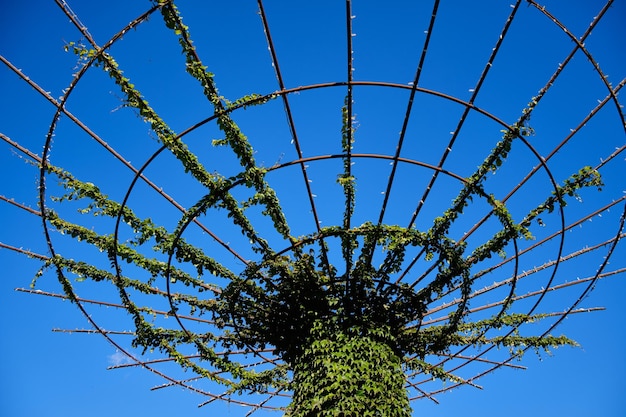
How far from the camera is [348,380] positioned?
33.2 feet

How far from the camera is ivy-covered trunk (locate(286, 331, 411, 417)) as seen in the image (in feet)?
32.3

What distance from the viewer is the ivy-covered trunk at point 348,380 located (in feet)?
32.3

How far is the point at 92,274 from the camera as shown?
11.0 m

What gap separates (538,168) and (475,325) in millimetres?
4390

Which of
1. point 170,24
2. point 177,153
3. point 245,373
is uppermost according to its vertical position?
point 170,24

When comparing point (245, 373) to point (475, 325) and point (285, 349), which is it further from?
point (475, 325)

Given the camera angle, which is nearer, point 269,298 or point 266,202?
point 266,202

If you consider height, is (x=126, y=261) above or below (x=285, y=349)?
above

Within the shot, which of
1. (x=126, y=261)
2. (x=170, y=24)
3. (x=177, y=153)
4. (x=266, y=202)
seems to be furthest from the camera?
(x=126, y=261)

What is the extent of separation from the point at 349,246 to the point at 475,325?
13.5ft

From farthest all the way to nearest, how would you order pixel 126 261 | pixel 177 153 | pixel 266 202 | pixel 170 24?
pixel 126 261, pixel 266 202, pixel 177 153, pixel 170 24

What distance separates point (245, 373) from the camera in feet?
40.7

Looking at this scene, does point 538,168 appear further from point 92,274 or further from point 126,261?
point 92,274

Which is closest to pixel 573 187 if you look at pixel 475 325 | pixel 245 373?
pixel 475 325
